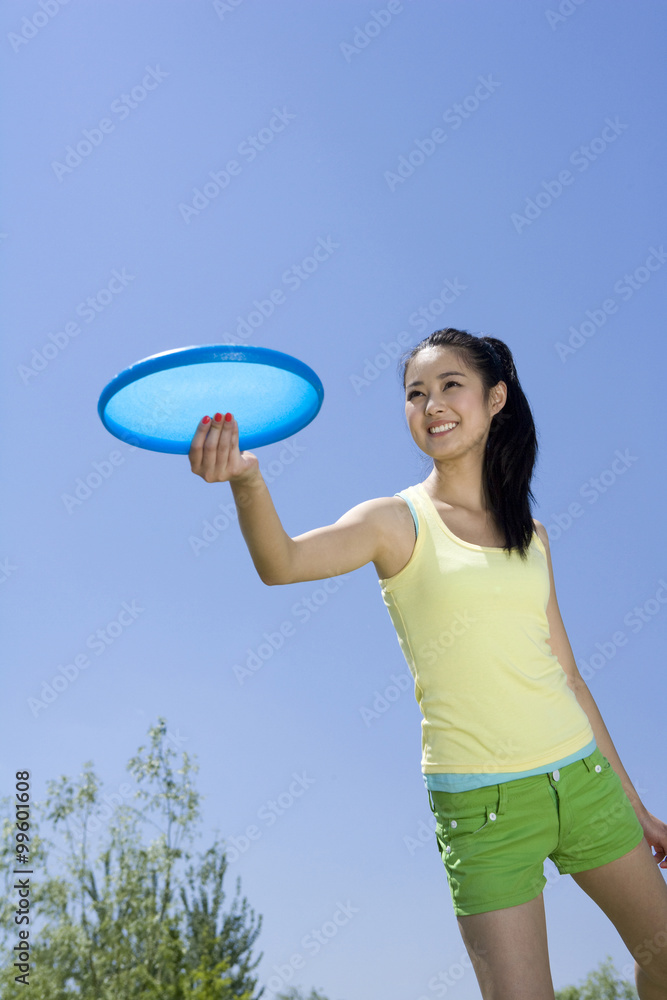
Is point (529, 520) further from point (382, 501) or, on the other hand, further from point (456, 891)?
point (456, 891)

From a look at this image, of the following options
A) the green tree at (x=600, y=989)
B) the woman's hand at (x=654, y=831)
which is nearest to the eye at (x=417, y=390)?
the woman's hand at (x=654, y=831)

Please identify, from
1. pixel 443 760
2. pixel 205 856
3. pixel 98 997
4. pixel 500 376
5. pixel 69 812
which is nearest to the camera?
pixel 443 760

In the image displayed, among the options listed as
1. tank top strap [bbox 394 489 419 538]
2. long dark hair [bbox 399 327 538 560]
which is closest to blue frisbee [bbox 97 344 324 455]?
tank top strap [bbox 394 489 419 538]

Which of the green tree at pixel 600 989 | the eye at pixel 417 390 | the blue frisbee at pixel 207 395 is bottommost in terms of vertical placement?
the green tree at pixel 600 989

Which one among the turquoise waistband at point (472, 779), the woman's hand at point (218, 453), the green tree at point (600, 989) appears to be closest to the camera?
the woman's hand at point (218, 453)

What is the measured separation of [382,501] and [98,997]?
14720 millimetres

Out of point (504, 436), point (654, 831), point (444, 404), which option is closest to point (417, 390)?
point (444, 404)

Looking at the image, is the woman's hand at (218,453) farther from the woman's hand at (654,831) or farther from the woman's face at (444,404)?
the woman's hand at (654,831)

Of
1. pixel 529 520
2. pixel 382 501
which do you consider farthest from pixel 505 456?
pixel 382 501

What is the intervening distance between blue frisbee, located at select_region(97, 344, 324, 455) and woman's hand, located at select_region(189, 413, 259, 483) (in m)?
0.17

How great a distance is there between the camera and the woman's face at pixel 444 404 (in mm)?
2359

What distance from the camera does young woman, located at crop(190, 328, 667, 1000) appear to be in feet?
6.01

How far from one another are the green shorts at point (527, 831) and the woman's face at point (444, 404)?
922 millimetres

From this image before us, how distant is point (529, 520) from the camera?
244 cm
